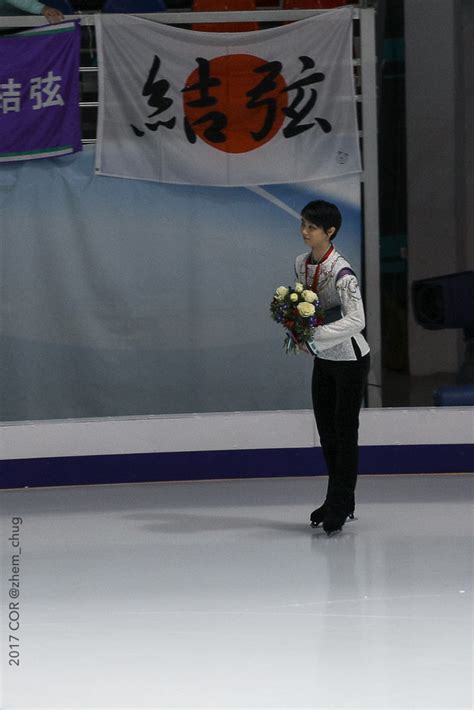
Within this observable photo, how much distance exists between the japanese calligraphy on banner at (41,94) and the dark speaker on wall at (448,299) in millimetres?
2197

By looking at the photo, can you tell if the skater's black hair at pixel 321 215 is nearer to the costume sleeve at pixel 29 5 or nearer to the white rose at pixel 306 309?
the white rose at pixel 306 309

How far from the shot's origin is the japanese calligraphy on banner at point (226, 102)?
7.47 meters

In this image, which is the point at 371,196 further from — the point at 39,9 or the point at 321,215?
the point at 321,215

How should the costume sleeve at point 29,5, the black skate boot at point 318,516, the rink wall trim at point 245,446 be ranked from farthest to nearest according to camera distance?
the costume sleeve at point 29,5, the rink wall trim at point 245,446, the black skate boot at point 318,516

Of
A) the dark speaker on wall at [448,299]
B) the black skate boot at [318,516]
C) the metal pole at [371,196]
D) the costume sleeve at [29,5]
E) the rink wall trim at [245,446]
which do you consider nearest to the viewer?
the black skate boot at [318,516]

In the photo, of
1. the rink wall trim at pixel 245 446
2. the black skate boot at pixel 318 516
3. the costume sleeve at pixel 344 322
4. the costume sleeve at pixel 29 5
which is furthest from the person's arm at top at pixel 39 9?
the black skate boot at pixel 318 516

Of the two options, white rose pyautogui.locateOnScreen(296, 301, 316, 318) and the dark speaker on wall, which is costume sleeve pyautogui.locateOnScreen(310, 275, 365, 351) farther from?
the dark speaker on wall

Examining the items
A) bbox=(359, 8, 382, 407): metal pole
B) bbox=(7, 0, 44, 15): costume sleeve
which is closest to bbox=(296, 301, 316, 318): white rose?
bbox=(359, 8, 382, 407): metal pole

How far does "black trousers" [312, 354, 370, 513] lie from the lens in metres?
5.33

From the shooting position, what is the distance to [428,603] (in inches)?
175

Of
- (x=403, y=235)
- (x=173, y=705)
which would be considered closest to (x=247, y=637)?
(x=173, y=705)

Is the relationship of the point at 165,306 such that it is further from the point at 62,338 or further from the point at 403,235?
the point at 403,235

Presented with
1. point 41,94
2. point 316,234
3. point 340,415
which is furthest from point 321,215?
point 41,94

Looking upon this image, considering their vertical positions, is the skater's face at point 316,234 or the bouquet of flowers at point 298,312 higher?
the skater's face at point 316,234
